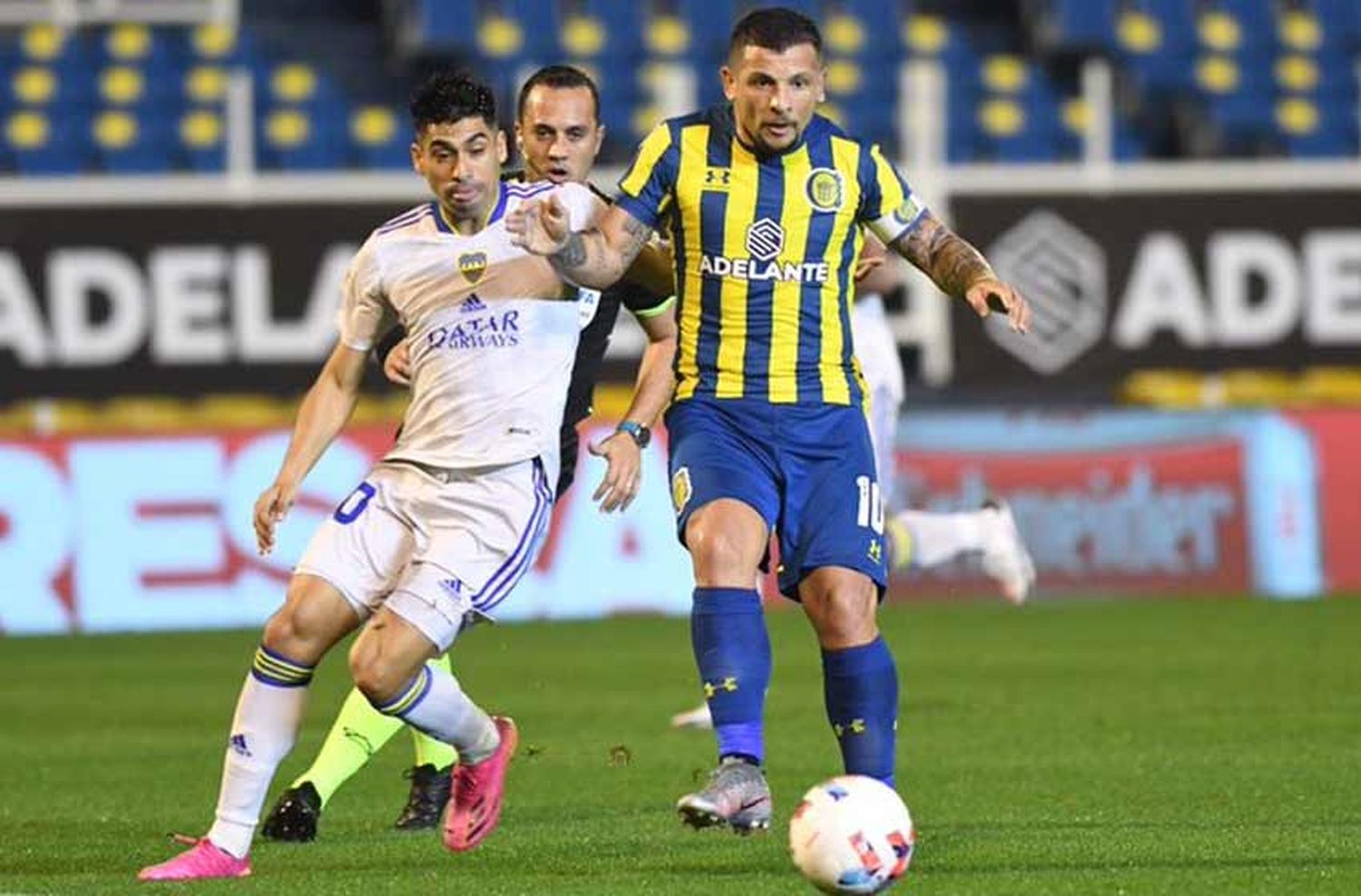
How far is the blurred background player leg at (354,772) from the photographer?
814cm

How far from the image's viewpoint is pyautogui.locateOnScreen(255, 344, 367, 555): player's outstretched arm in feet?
24.3

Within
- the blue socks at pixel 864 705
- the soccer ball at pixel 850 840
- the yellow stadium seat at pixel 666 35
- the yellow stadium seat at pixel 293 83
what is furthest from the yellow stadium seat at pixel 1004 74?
the soccer ball at pixel 850 840

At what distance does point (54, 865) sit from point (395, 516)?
47.6 inches

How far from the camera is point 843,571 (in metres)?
7.25

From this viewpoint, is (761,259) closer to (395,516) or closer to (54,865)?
(395,516)

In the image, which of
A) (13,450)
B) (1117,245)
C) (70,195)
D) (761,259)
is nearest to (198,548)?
(13,450)

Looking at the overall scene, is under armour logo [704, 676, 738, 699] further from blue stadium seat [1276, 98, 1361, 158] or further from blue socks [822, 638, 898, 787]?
blue stadium seat [1276, 98, 1361, 158]

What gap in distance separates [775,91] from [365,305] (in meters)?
1.21

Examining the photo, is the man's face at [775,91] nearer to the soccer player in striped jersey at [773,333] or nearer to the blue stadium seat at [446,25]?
the soccer player in striped jersey at [773,333]

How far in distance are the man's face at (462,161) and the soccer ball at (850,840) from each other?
6.31 ft

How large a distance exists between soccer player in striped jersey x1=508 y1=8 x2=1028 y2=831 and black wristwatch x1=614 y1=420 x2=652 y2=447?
7 centimetres

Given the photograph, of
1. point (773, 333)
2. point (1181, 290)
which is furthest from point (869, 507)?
point (1181, 290)

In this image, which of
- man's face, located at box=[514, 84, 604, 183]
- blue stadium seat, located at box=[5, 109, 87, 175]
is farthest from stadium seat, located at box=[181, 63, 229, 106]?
man's face, located at box=[514, 84, 604, 183]

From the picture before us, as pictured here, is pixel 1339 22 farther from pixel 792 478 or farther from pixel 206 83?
pixel 792 478
